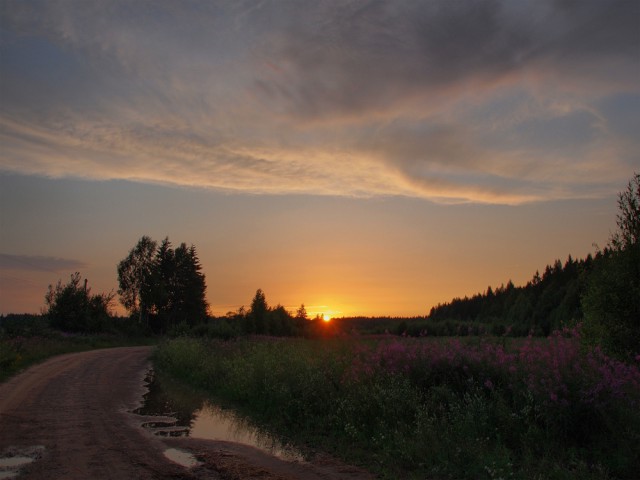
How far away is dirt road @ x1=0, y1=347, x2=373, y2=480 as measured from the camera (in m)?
8.18

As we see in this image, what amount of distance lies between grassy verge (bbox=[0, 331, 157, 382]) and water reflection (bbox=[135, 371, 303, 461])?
7992 millimetres

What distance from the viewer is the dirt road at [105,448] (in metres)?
8.18

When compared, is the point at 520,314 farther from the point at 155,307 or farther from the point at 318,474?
the point at 318,474

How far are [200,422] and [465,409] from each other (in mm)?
7049

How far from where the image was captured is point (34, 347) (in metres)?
31.6

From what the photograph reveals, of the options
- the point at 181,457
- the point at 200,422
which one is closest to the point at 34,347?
the point at 200,422

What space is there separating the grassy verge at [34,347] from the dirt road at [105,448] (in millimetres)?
7470

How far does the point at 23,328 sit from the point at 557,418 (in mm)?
45086

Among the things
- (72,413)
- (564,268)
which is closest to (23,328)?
(72,413)

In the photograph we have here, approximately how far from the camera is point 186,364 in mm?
24141

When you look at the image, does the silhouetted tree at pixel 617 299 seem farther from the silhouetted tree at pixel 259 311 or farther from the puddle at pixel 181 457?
the silhouetted tree at pixel 259 311

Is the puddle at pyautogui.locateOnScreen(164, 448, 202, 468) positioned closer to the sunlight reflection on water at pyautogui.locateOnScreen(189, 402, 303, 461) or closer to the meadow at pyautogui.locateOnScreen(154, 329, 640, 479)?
the sunlight reflection on water at pyautogui.locateOnScreen(189, 402, 303, 461)

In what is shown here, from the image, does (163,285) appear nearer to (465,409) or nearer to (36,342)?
(36,342)

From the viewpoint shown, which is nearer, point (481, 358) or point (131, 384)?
point (481, 358)
